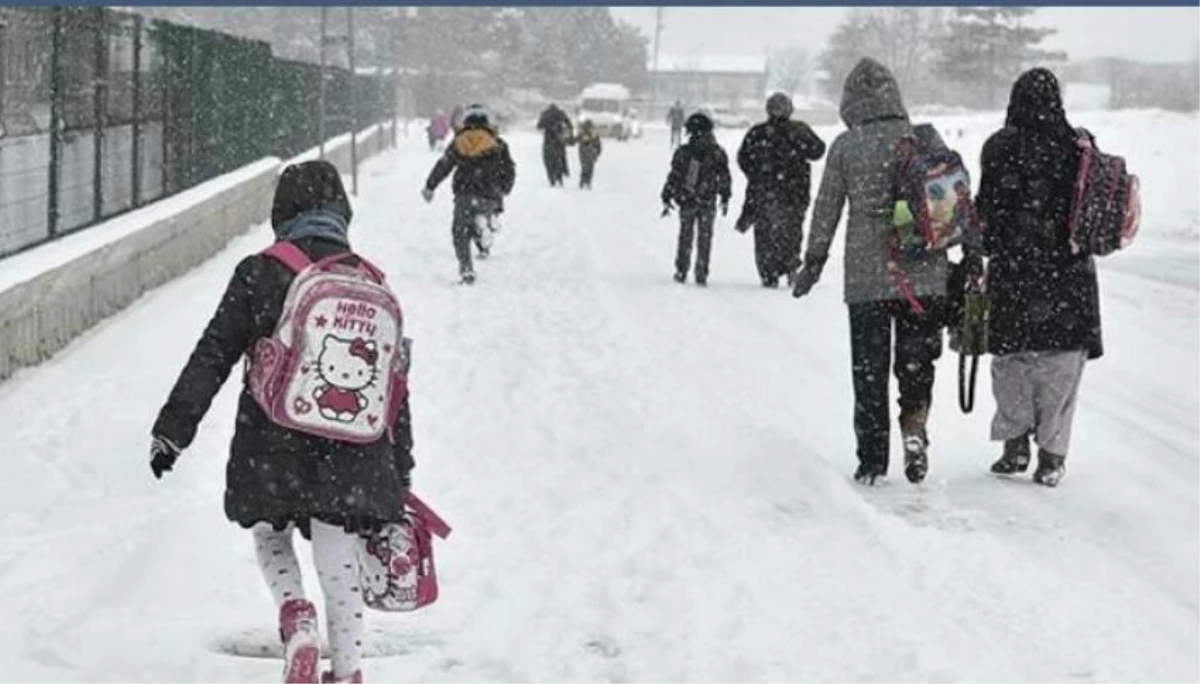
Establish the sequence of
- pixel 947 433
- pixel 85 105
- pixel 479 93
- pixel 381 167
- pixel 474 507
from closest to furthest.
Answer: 1. pixel 474 507
2. pixel 947 433
3. pixel 85 105
4. pixel 381 167
5. pixel 479 93

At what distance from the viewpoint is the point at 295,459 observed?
388 centimetres

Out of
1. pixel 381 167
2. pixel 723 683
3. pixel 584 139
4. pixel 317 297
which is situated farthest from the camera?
pixel 381 167

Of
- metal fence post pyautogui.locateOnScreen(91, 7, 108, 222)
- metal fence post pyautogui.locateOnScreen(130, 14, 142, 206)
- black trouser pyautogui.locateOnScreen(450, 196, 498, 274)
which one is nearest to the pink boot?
metal fence post pyautogui.locateOnScreen(91, 7, 108, 222)

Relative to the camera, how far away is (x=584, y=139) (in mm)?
29344

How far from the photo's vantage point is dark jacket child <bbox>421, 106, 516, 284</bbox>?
13930mm

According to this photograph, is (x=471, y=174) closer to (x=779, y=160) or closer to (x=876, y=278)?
(x=779, y=160)

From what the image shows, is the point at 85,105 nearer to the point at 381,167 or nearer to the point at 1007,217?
the point at 1007,217

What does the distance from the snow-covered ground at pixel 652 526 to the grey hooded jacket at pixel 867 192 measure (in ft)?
3.18

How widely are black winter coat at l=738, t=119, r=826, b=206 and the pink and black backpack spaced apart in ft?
22.6

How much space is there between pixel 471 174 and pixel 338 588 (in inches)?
406

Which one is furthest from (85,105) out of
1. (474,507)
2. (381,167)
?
(381,167)

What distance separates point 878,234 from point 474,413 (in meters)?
2.81

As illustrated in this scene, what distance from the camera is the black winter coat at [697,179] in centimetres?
1386

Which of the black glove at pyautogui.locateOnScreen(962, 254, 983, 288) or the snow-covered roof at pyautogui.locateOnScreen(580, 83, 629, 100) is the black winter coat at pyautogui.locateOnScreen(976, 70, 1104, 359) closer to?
the black glove at pyautogui.locateOnScreen(962, 254, 983, 288)
